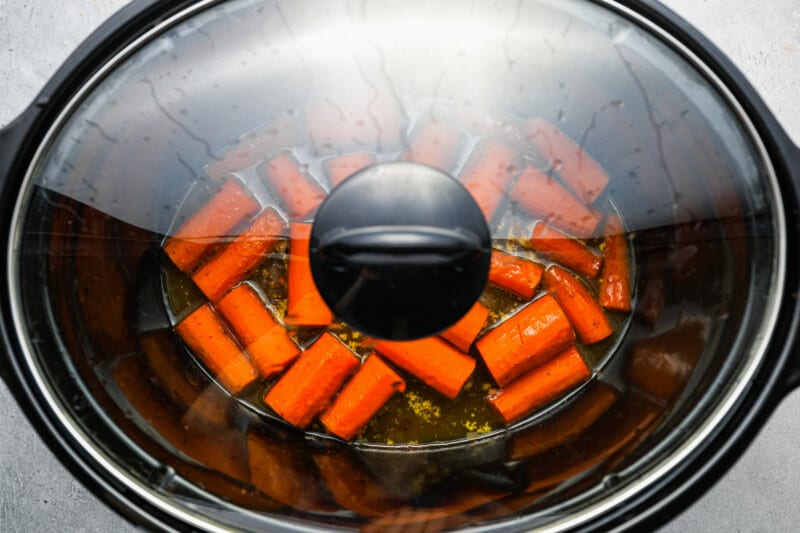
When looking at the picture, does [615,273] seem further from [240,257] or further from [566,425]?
[240,257]

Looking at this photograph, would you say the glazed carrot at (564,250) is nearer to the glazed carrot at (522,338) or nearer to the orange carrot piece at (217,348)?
the glazed carrot at (522,338)

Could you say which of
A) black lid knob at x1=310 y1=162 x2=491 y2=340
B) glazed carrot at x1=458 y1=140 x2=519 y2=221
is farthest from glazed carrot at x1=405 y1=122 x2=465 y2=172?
black lid knob at x1=310 y1=162 x2=491 y2=340

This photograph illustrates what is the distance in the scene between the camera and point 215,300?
102 cm

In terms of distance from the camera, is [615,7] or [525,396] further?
[525,396]

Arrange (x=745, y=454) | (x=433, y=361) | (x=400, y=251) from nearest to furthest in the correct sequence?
(x=400, y=251), (x=433, y=361), (x=745, y=454)

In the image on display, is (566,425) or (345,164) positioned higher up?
(345,164)

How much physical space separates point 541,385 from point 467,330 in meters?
0.17

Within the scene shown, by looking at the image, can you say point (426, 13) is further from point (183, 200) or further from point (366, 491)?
point (366, 491)

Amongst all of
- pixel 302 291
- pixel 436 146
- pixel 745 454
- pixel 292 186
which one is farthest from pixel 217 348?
pixel 745 454

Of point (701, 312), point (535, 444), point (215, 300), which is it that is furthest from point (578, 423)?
point (215, 300)

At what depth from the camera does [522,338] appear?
1.01 metres

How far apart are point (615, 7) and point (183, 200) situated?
0.66 m

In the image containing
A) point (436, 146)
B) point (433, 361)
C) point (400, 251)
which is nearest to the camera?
point (400, 251)

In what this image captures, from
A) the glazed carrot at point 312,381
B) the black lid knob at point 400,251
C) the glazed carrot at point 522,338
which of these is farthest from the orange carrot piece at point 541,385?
the black lid knob at point 400,251
